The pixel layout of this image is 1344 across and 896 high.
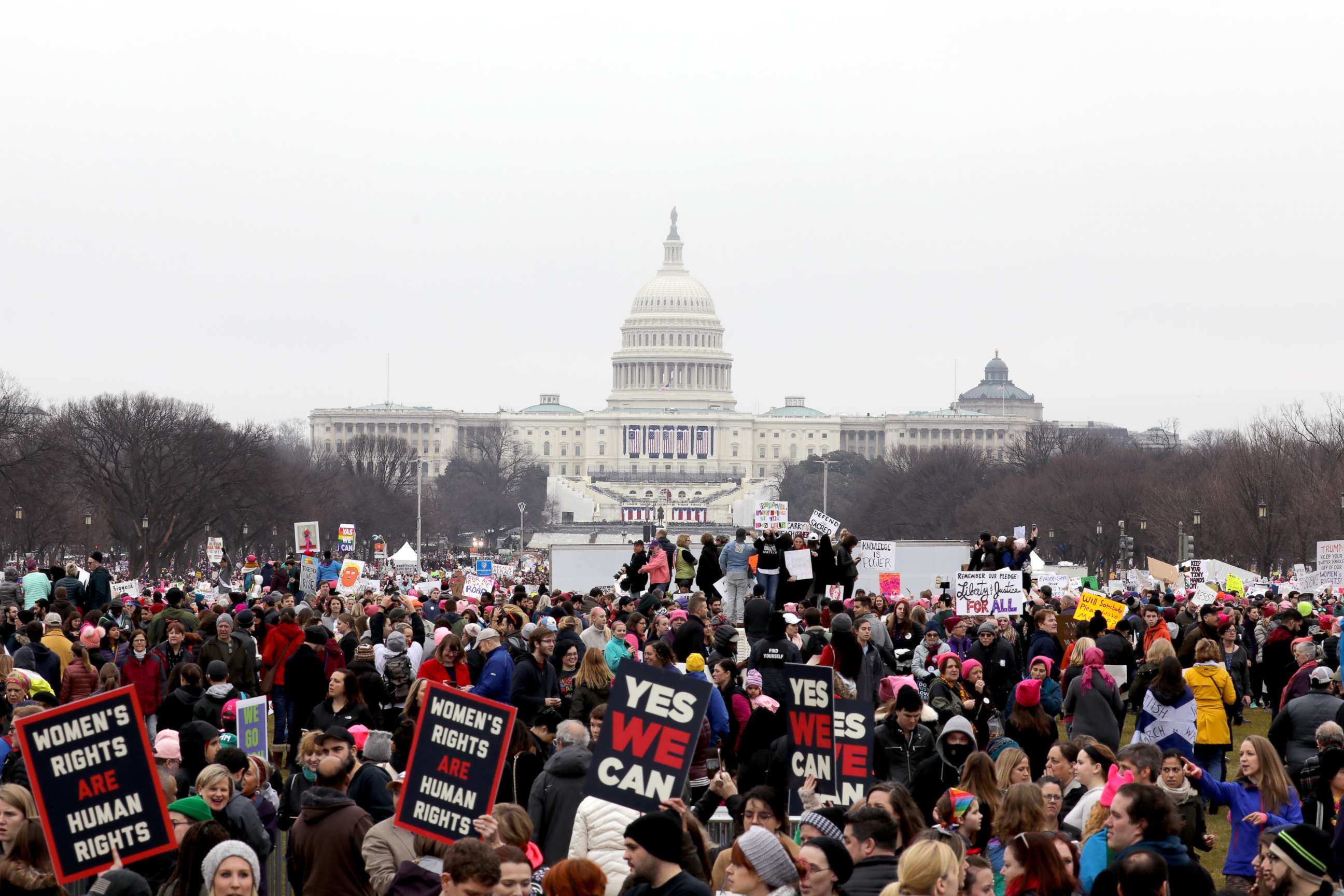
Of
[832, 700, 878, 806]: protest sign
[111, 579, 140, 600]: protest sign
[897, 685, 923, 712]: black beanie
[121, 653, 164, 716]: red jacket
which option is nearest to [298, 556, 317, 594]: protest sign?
[111, 579, 140, 600]: protest sign

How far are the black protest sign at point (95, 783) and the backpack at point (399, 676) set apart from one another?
671 cm

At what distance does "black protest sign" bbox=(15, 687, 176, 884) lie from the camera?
8.36 metres

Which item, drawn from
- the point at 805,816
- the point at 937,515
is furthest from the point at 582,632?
the point at 937,515

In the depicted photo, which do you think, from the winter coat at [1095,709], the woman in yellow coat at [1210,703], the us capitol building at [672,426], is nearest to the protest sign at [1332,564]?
the woman in yellow coat at [1210,703]

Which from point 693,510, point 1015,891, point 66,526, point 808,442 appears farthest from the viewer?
point 808,442

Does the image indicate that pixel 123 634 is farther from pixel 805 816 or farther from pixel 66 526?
pixel 66 526

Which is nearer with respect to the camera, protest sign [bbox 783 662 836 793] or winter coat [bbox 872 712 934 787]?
protest sign [bbox 783 662 836 793]

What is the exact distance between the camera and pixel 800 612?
62.0 feet

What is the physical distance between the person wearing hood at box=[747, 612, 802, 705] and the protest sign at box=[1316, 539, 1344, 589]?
1344cm

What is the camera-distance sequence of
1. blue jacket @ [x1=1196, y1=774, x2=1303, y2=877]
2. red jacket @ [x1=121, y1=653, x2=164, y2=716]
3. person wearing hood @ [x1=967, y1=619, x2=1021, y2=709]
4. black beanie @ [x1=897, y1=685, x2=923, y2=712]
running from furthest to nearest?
red jacket @ [x1=121, y1=653, x2=164, y2=716] < person wearing hood @ [x1=967, y1=619, x2=1021, y2=709] < black beanie @ [x1=897, y1=685, x2=923, y2=712] < blue jacket @ [x1=1196, y1=774, x2=1303, y2=877]

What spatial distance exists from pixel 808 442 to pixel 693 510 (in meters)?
40.8

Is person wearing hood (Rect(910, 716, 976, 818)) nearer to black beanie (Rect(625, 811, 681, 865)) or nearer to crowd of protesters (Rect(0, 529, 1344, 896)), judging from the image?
crowd of protesters (Rect(0, 529, 1344, 896))

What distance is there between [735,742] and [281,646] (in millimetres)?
4607

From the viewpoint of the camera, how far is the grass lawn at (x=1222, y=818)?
13.0m
